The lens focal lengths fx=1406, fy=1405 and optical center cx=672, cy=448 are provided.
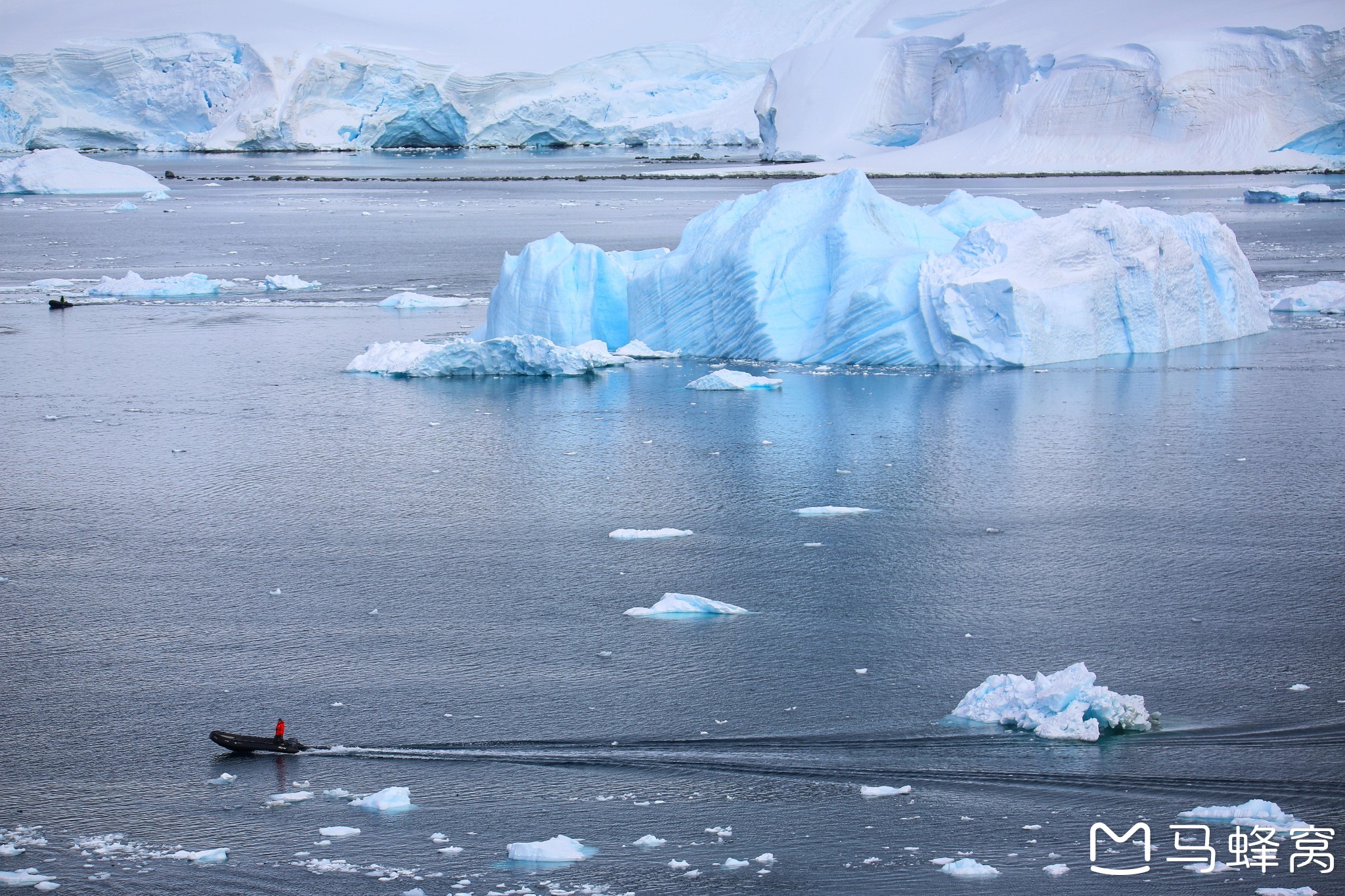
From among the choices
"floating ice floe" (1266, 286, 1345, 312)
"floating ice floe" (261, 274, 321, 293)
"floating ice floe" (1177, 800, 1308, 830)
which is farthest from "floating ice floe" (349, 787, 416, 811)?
"floating ice floe" (261, 274, 321, 293)

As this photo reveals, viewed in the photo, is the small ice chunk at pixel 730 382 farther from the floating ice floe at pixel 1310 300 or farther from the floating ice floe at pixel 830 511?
the floating ice floe at pixel 1310 300

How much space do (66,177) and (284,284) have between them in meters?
26.4

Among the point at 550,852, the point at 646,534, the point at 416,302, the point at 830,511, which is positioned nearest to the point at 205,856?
the point at 550,852

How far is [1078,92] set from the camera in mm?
40906

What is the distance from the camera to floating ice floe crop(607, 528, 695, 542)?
717 centimetres

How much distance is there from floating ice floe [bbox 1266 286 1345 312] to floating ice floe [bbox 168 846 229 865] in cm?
1440

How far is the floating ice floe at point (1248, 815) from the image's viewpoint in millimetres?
4121

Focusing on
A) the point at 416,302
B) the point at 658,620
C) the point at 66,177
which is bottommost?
the point at 658,620

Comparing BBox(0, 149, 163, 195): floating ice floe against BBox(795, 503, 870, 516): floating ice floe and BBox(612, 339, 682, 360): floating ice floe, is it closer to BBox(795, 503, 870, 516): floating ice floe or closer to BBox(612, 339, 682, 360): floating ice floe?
BBox(612, 339, 682, 360): floating ice floe

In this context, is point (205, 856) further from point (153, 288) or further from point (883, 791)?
point (153, 288)

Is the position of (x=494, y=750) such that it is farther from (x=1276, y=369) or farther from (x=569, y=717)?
(x=1276, y=369)

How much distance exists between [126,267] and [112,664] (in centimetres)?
1726

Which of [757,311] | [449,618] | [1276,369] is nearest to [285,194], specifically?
[757,311]

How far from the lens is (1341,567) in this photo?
258 inches
